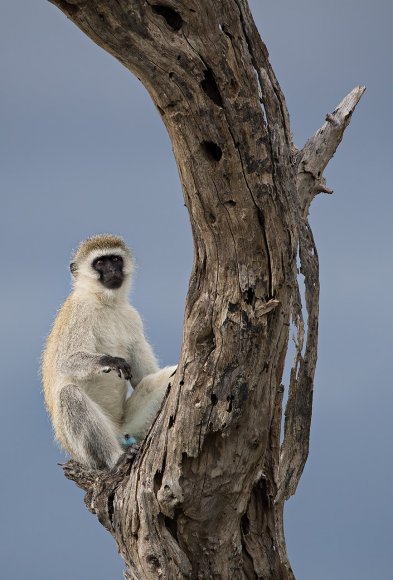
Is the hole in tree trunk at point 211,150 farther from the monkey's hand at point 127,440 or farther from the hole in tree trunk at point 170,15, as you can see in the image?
the monkey's hand at point 127,440

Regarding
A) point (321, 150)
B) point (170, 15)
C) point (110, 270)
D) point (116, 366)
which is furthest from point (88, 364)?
point (170, 15)

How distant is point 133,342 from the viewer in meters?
9.91

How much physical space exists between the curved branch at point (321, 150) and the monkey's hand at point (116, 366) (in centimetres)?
232

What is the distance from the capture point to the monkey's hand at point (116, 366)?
27.9 feet

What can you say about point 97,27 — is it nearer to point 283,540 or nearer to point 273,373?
point 273,373

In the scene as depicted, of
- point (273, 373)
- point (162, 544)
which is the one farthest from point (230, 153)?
point (162, 544)

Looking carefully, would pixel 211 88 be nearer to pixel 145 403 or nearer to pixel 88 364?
pixel 88 364

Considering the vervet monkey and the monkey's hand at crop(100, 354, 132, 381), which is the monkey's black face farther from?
the monkey's hand at crop(100, 354, 132, 381)

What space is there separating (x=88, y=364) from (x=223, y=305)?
252 cm

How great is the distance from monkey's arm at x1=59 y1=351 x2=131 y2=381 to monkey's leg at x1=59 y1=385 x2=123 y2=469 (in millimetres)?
279

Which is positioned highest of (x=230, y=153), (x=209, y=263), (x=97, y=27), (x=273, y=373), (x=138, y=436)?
(x=97, y=27)

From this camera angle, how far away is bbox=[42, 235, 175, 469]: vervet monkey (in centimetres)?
852

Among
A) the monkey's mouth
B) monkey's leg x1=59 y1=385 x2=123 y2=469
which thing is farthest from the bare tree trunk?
the monkey's mouth

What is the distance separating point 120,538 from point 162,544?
526 mm
